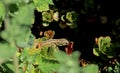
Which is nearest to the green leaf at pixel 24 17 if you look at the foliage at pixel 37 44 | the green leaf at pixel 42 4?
the foliage at pixel 37 44

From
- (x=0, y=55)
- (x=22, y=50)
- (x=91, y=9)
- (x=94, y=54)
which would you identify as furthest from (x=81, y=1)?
(x=0, y=55)

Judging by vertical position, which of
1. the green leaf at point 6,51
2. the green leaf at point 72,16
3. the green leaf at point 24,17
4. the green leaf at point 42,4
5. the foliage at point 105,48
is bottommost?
the foliage at point 105,48

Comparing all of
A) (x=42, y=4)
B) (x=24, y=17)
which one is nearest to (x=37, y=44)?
(x=42, y=4)

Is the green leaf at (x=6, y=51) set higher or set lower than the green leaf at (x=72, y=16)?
higher

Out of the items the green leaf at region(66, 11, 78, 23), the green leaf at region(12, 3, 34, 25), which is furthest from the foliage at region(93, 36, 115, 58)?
the green leaf at region(12, 3, 34, 25)

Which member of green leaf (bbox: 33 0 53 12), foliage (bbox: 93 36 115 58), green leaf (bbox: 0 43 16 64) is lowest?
foliage (bbox: 93 36 115 58)

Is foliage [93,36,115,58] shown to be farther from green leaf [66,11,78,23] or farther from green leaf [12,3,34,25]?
green leaf [12,3,34,25]

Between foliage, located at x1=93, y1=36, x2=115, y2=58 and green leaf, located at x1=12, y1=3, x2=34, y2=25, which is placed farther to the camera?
foliage, located at x1=93, y1=36, x2=115, y2=58

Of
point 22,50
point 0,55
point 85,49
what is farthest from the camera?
point 85,49

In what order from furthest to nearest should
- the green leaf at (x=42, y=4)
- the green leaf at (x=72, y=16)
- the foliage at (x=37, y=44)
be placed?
1. the green leaf at (x=72, y=16)
2. the green leaf at (x=42, y=4)
3. the foliage at (x=37, y=44)

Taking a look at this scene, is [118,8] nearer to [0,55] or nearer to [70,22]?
[70,22]

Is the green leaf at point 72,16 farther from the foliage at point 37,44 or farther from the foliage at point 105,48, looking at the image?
the foliage at point 105,48
